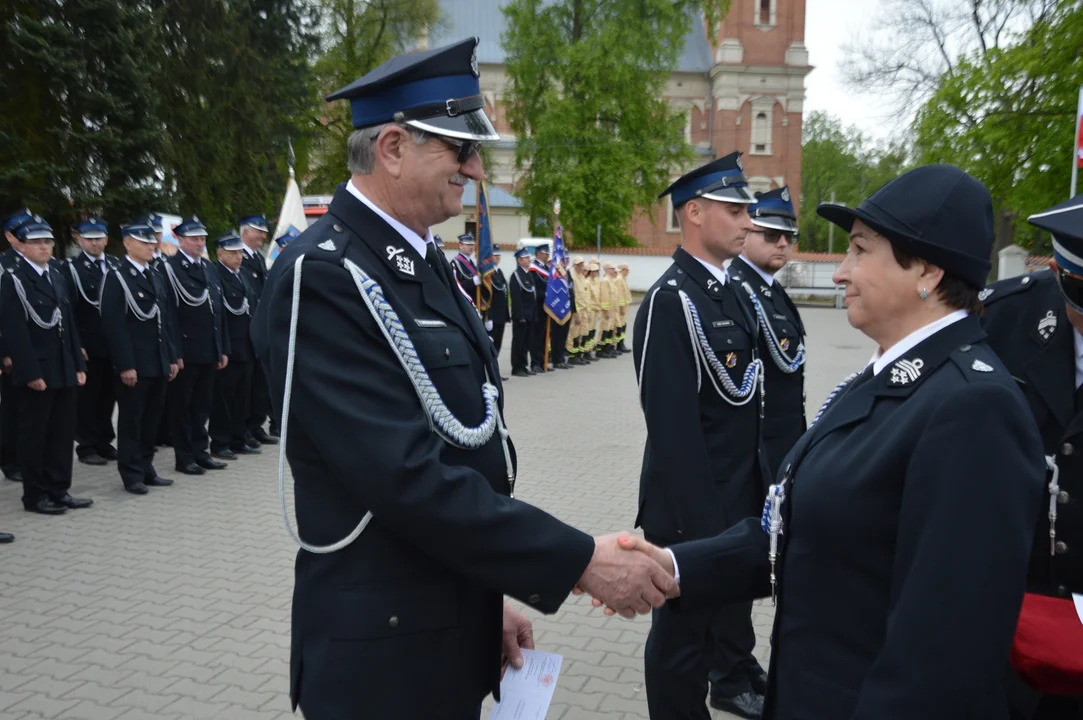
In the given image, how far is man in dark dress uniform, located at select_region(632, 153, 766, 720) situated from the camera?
3.38 m

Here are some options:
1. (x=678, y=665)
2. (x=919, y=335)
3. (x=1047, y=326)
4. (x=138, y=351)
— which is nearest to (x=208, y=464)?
(x=138, y=351)

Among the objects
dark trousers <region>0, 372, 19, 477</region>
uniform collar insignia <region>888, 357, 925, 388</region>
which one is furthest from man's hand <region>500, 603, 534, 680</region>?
dark trousers <region>0, 372, 19, 477</region>

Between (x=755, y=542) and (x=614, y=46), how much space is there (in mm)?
37463

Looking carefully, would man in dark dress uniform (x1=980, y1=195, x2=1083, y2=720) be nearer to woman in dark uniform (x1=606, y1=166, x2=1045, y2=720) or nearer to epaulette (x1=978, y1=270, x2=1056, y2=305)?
epaulette (x1=978, y1=270, x2=1056, y2=305)

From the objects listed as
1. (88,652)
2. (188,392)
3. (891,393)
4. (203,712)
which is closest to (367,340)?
(891,393)

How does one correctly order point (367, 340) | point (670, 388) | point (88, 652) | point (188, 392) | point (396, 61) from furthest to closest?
point (188, 392)
point (88, 652)
point (670, 388)
point (396, 61)
point (367, 340)

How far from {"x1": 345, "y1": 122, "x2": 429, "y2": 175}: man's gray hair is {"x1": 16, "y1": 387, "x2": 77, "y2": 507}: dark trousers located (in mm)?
6030

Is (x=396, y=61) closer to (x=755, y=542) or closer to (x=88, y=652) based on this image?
(x=755, y=542)

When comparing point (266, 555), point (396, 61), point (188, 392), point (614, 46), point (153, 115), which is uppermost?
point (614, 46)

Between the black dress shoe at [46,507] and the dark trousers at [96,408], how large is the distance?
6.16 ft

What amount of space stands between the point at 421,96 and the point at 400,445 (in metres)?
0.85

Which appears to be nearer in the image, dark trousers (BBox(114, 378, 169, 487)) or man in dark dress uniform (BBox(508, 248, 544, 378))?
dark trousers (BBox(114, 378, 169, 487))

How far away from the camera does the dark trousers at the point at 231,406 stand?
9.38m

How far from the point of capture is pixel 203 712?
3.94m
